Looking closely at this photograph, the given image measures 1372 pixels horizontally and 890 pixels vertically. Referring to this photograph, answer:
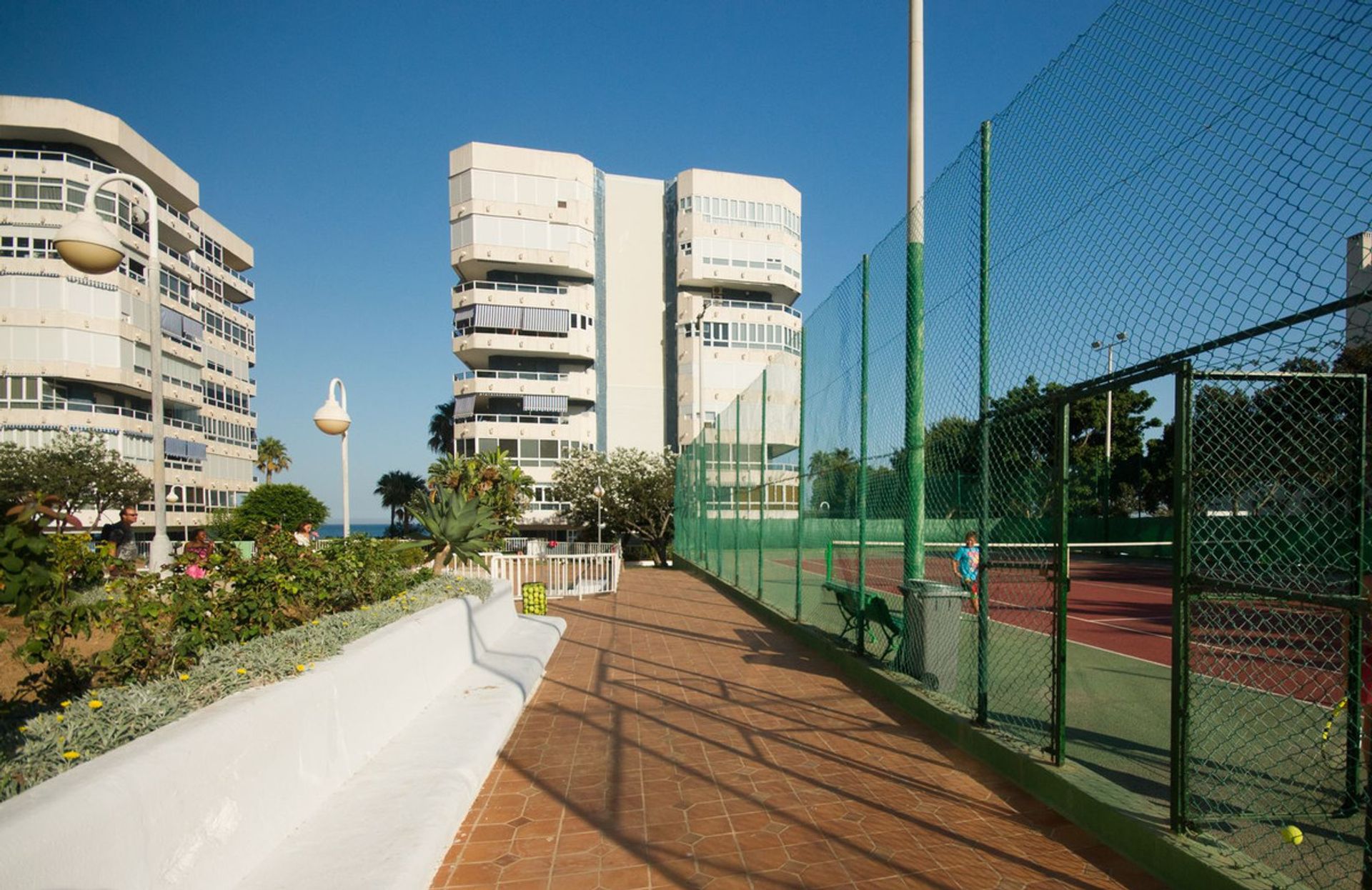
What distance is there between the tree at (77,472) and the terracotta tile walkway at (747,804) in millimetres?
32494

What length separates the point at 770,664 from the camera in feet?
29.0

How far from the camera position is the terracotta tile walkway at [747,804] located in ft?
12.5

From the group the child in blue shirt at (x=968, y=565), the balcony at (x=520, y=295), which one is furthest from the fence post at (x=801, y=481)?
the balcony at (x=520, y=295)

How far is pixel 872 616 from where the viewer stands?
7.66 meters

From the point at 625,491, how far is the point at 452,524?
84.5ft

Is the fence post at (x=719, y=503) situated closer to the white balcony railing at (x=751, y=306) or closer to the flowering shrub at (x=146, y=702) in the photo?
the flowering shrub at (x=146, y=702)

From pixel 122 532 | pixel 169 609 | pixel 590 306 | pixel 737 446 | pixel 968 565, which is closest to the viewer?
pixel 169 609

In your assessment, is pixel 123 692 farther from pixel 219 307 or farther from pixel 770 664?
pixel 219 307

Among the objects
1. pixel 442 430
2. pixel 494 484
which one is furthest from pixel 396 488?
pixel 494 484

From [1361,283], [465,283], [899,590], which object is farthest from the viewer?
[465,283]

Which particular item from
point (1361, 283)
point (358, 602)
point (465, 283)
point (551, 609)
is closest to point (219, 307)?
point (465, 283)

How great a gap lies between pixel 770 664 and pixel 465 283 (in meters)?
45.1

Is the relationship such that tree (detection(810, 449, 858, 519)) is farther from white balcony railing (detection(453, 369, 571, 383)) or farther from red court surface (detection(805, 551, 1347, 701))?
white balcony railing (detection(453, 369, 571, 383))

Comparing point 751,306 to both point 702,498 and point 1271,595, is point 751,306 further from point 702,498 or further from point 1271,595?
point 1271,595
